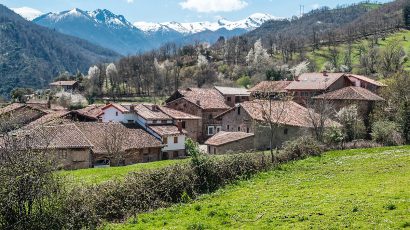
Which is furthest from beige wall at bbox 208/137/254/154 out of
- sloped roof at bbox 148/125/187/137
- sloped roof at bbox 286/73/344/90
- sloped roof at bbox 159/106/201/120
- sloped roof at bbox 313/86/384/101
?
sloped roof at bbox 286/73/344/90

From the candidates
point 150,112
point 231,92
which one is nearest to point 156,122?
point 150,112

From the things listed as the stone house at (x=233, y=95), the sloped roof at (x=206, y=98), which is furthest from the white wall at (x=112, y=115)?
the stone house at (x=233, y=95)

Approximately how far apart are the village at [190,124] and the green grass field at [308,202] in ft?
48.7

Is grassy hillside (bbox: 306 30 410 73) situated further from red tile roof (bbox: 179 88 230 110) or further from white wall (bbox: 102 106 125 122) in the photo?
white wall (bbox: 102 106 125 122)

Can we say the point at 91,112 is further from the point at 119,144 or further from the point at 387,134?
the point at 387,134

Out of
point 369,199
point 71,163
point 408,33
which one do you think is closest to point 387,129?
point 369,199

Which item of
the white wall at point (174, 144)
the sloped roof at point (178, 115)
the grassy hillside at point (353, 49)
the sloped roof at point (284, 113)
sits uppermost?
the grassy hillside at point (353, 49)

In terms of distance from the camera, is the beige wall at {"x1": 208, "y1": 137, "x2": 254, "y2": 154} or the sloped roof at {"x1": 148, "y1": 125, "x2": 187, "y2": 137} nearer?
the beige wall at {"x1": 208, "y1": 137, "x2": 254, "y2": 154}

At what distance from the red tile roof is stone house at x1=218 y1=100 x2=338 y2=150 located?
2044 cm

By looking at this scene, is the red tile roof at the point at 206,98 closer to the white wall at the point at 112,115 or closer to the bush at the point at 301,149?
the white wall at the point at 112,115

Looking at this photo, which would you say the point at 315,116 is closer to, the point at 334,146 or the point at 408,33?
the point at 334,146

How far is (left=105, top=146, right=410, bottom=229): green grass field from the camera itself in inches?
746

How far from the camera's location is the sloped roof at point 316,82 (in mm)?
80625

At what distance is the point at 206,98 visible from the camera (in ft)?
295
